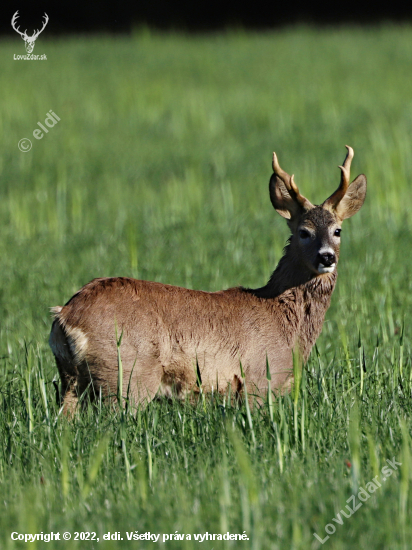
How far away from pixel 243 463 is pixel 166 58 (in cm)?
1948

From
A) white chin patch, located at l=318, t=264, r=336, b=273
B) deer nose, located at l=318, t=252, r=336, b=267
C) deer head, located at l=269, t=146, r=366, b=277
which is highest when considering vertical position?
deer head, located at l=269, t=146, r=366, b=277

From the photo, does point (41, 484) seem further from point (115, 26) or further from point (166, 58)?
point (115, 26)

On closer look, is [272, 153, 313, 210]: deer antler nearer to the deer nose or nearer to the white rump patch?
the deer nose

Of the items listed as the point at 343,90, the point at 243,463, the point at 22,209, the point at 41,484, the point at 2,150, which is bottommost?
the point at 41,484

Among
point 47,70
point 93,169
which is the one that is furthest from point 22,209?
point 47,70

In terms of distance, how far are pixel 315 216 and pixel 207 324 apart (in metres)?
0.94

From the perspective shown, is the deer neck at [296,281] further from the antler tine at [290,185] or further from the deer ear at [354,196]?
the deer ear at [354,196]

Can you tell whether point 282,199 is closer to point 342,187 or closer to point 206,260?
point 342,187

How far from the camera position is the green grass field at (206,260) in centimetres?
312

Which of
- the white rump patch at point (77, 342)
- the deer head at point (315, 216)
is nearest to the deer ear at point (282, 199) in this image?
the deer head at point (315, 216)

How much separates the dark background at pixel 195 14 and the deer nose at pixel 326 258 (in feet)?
84.9

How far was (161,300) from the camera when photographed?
455cm

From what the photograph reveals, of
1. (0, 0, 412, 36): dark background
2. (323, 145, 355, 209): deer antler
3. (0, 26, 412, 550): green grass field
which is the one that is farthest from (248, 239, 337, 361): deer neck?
(0, 0, 412, 36): dark background

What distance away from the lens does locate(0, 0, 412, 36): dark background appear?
30406mm
